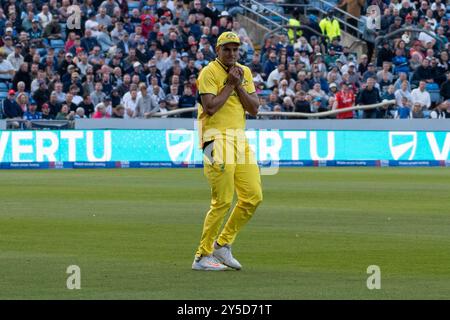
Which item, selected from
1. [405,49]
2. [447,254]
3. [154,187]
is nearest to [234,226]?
[447,254]

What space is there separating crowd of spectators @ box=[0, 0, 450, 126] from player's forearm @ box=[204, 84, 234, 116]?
67.2 ft

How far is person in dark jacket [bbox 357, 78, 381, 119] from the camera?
36125 millimetres

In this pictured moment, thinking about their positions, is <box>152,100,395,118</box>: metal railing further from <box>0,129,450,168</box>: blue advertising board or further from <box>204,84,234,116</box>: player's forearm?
<box>204,84,234,116</box>: player's forearm

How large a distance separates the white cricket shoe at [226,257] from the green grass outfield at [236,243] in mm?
159

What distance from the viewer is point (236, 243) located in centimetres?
1544

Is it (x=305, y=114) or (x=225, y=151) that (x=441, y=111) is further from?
(x=225, y=151)

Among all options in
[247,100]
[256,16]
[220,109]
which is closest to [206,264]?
[220,109]

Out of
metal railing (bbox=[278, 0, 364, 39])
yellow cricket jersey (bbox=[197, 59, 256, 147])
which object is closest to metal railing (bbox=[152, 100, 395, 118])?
metal railing (bbox=[278, 0, 364, 39])

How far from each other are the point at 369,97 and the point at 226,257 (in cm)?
2390

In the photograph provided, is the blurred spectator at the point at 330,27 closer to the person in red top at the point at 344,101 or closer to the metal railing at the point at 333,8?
the metal railing at the point at 333,8

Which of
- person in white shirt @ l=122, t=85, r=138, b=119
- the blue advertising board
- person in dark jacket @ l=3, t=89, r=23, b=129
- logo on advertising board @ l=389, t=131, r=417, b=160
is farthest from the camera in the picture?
person in white shirt @ l=122, t=85, r=138, b=119

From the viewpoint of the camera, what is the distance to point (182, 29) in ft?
127

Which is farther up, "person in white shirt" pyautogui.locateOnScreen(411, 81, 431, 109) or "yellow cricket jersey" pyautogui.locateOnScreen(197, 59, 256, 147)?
"person in white shirt" pyautogui.locateOnScreen(411, 81, 431, 109)
